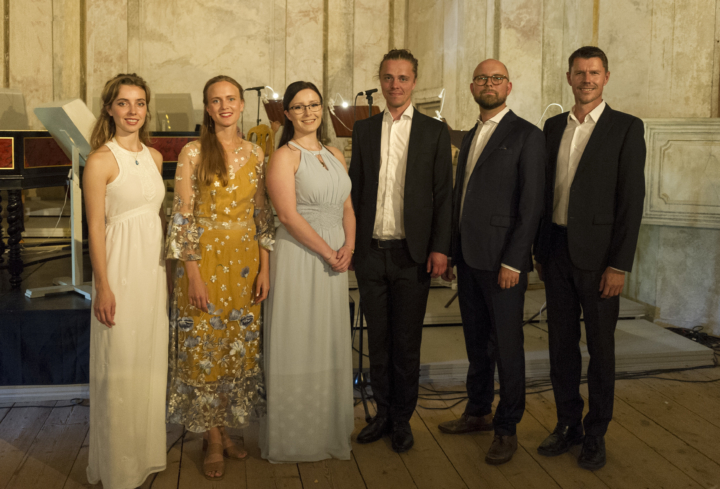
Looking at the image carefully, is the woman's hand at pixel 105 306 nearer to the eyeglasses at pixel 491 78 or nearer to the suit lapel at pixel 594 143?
the eyeglasses at pixel 491 78

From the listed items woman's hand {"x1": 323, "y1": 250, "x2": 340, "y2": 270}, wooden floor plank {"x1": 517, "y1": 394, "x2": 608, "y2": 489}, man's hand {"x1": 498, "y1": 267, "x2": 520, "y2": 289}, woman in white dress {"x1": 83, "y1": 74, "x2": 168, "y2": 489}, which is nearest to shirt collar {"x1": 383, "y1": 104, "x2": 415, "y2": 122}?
woman's hand {"x1": 323, "y1": 250, "x2": 340, "y2": 270}

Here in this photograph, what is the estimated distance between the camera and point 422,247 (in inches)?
106

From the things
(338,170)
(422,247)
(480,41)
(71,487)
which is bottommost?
(71,487)

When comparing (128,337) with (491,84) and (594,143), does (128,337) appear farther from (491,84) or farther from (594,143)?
(594,143)

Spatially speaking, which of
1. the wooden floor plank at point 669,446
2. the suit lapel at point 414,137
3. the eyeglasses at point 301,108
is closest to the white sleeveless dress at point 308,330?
the eyeglasses at point 301,108

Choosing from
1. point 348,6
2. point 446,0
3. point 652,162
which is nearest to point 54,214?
point 348,6

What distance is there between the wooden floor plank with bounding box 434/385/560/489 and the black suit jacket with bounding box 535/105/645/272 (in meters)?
0.87

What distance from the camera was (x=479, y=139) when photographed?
2715 millimetres

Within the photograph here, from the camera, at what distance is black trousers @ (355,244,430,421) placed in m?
2.72

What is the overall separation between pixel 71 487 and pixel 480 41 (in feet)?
15.0

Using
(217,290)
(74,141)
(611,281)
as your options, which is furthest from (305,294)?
(74,141)

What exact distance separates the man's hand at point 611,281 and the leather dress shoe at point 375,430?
1.13 m

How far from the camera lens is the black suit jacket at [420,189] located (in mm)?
2666

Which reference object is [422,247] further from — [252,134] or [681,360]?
[252,134]
